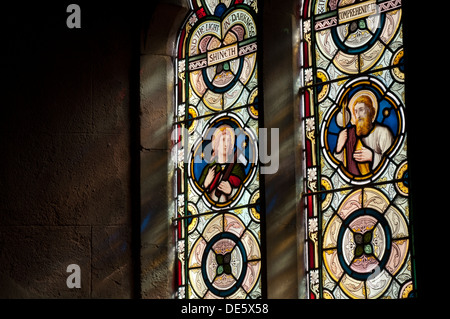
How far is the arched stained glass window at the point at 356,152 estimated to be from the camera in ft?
27.6

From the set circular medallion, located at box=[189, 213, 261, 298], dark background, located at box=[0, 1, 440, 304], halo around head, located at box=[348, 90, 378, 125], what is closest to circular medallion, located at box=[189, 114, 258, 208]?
circular medallion, located at box=[189, 213, 261, 298]

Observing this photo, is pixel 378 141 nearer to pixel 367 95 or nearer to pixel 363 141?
pixel 363 141

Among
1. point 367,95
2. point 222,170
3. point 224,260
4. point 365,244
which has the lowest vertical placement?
point 224,260

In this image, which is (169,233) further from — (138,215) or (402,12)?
(402,12)

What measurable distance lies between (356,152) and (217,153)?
1382mm

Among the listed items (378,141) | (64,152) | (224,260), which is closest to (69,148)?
(64,152)

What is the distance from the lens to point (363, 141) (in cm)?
870

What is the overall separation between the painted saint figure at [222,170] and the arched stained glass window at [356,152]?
72cm

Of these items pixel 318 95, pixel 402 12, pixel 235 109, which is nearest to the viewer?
pixel 402 12

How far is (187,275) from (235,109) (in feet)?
4.21

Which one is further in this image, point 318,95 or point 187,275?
point 187,275

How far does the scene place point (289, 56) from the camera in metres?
9.23
